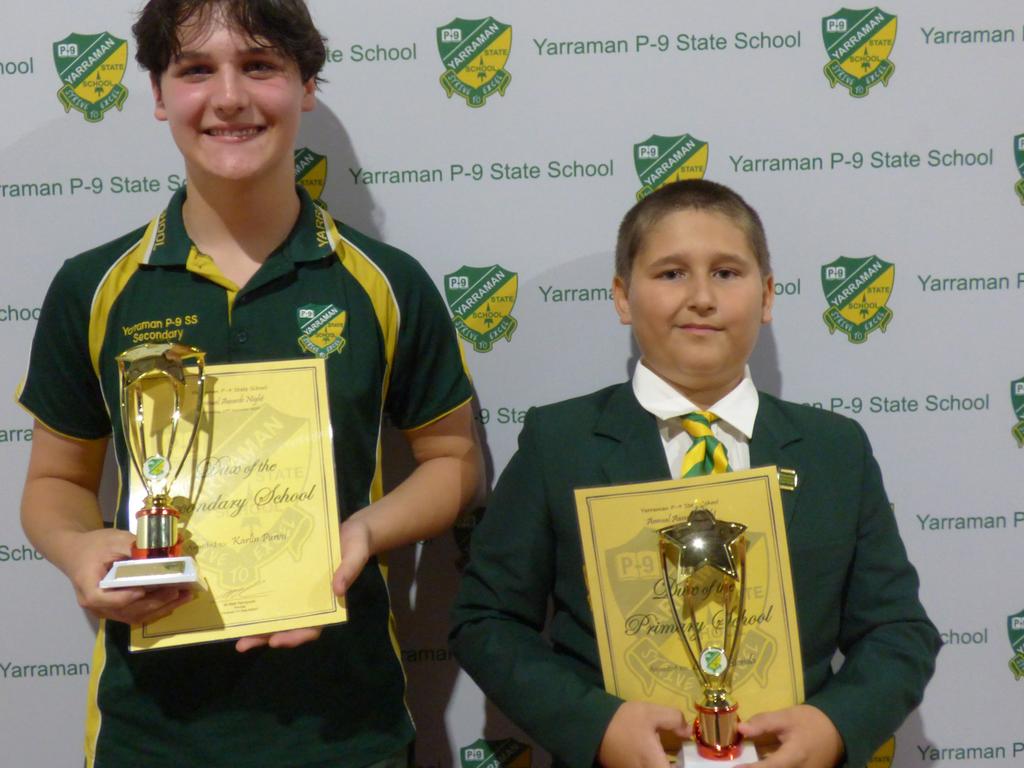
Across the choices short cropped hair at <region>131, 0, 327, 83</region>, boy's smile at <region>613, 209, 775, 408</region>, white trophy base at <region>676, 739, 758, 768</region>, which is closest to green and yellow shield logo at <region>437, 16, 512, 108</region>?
short cropped hair at <region>131, 0, 327, 83</region>

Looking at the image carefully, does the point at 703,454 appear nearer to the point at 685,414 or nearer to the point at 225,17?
the point at 685,414

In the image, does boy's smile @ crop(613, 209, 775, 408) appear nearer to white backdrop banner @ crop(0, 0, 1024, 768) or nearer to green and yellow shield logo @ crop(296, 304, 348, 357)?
white backdrop banner @ crop(0, 0, 1024, 768)

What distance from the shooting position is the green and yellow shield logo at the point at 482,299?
1.90m

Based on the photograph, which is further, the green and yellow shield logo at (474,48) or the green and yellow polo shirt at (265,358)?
the green and yellow shield logo at (474,48)

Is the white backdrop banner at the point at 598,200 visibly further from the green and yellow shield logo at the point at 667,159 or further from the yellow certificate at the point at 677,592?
the yellow certificate at the point at 677,592

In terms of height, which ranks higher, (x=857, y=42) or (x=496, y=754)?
(x=857, y=42)

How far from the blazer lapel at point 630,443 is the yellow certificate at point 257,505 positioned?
0.42 meters

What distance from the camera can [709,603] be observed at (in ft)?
4.34

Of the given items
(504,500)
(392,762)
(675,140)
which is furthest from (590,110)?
(392,762)

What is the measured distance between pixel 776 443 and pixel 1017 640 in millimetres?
850

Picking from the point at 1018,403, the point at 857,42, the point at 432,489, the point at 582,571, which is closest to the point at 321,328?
the point at 432,489

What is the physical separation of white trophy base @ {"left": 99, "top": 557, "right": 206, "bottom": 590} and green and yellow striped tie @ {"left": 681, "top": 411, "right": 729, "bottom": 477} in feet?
2.32

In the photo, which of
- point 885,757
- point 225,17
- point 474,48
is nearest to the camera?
point 225,17

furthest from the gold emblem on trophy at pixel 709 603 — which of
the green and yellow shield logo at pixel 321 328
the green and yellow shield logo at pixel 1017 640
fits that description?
the green and yellow shield logo at pixel 1017 640
